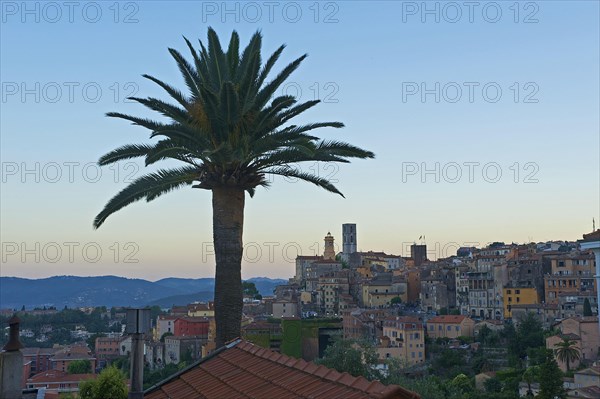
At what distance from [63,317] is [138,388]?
184 metres

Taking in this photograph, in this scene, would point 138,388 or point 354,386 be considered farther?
point 138,388

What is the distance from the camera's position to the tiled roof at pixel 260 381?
5.92m

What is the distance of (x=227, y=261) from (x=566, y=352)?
57.4 m

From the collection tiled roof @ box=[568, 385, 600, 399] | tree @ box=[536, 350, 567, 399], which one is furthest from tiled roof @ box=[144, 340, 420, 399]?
tiled roof @ box=[568, 385, 600, 399]

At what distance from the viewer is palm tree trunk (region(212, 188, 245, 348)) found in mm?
12688

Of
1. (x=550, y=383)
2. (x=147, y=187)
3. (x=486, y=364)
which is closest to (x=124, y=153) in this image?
(x=147, y=187)

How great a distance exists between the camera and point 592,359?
6481 cm

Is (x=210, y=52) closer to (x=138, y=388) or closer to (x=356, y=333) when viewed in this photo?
(x=138, y=388)

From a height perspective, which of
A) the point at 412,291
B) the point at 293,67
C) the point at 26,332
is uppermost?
the point at 293,67

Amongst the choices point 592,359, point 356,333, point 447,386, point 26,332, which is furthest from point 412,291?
point 26,332

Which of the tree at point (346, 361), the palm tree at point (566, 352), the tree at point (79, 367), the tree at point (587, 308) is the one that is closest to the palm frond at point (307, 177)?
the tree at point (346, 361)

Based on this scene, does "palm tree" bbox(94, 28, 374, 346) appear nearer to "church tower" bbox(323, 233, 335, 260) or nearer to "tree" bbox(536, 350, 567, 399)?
"tree" bbox(536, 350, 567, 399)

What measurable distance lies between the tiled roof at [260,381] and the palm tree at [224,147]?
3.19 meters

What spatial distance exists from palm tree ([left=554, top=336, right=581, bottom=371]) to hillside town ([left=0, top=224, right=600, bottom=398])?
8.7 inches
